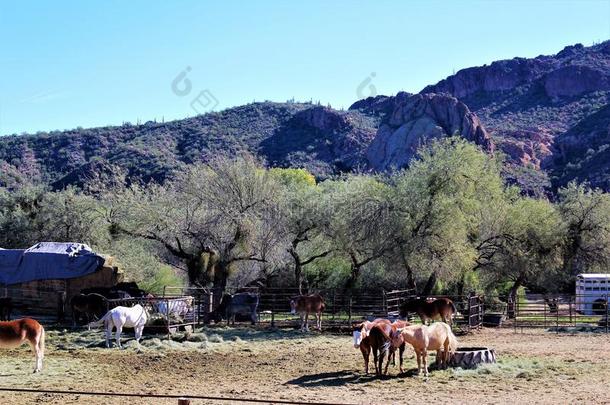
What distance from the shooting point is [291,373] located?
43.9 feet

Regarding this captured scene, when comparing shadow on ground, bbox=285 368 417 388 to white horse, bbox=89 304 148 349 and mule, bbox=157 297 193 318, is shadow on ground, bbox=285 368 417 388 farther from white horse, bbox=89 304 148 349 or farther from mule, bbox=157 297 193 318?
mule, bbox=157 297 193 318

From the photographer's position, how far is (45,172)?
74812 millimetres

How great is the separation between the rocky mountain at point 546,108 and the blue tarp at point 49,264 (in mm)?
49416

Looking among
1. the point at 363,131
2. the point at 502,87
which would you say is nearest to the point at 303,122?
the point at 363,131

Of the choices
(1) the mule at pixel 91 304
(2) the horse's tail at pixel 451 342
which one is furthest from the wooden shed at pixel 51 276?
(2) the horse's tail at pixel 451 342

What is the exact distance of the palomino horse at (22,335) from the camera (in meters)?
12.9

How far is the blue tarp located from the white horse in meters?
6.99

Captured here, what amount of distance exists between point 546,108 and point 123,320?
93810 millimetres

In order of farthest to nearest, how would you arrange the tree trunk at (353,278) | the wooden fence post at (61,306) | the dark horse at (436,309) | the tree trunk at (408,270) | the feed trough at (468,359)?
the tree trunk at (353,278), the tree trunk at (408,270), the wooden fence post at (61,306), the dark horse at (436,309), the feed trough at (468,359)

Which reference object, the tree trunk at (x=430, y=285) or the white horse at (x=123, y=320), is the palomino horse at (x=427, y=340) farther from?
the tree trunk at (x=430, y=285)

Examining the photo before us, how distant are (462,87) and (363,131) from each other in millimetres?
32400

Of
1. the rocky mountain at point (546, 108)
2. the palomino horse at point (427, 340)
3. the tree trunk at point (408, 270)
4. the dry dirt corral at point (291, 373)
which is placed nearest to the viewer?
the dry dirt corral at point (291, 373)

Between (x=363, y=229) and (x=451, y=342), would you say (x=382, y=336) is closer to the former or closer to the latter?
(x=451, y=342)

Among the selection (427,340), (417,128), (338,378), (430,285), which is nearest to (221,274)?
Answer: (430,285)
